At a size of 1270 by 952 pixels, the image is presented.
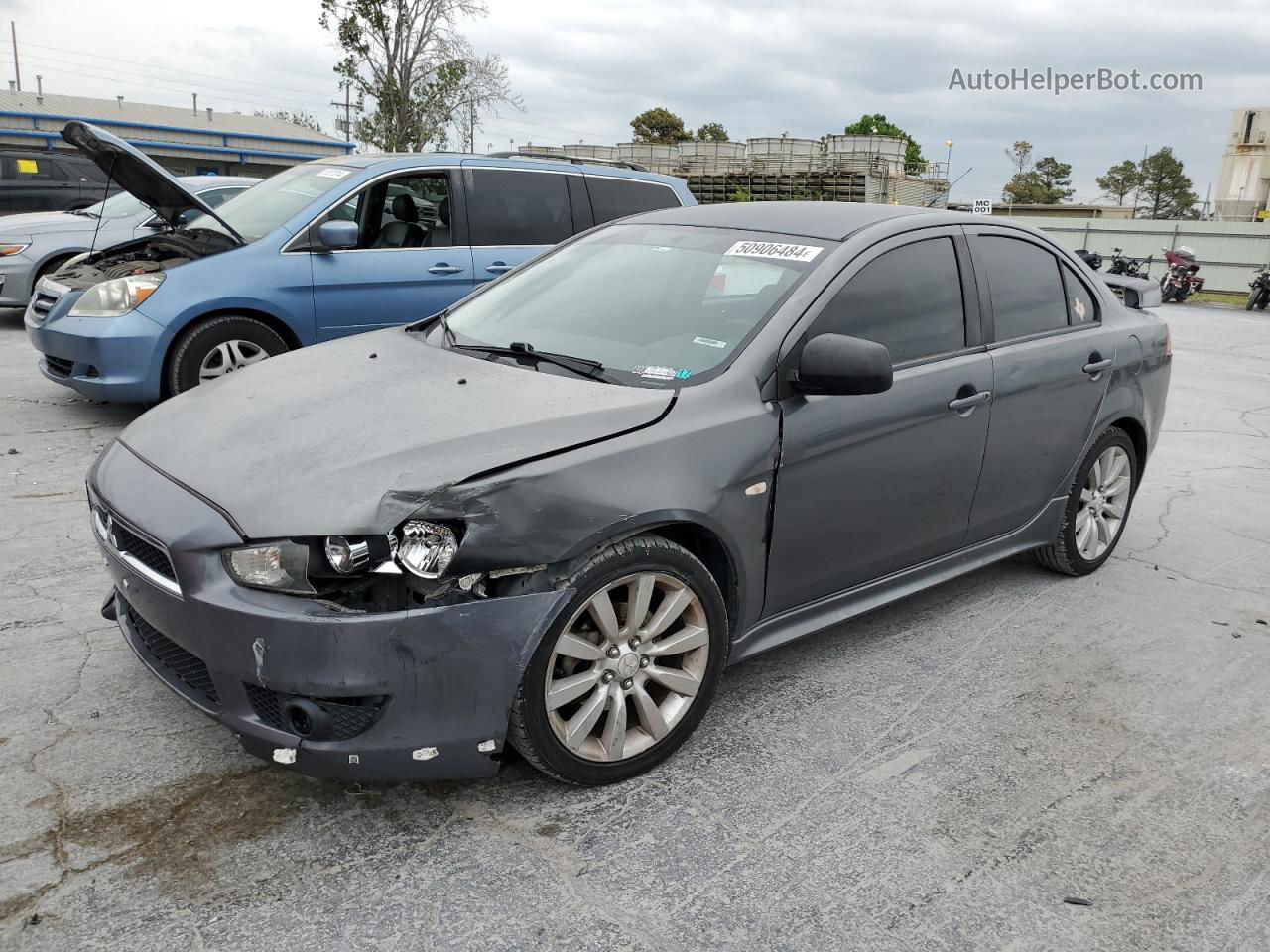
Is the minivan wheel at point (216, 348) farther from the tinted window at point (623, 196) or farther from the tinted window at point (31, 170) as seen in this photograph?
the tinted window at point (31, 170)

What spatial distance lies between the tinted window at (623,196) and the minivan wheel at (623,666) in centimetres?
550

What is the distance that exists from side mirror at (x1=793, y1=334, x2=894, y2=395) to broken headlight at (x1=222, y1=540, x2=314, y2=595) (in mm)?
1551

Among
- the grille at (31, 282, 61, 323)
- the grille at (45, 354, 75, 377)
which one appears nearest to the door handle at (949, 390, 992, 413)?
the grille at (45, 354, 75, 377)

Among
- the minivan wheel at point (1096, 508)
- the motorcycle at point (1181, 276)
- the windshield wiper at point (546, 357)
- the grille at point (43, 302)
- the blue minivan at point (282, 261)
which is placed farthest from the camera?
the motorcycle at point (1181, 276)

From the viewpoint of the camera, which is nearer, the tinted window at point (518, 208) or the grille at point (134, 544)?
A: the grille at point (134, 544)

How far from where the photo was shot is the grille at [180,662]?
2.68m

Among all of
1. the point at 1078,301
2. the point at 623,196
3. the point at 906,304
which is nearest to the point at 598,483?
the point at 906,304

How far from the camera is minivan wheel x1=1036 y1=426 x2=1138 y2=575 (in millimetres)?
4637

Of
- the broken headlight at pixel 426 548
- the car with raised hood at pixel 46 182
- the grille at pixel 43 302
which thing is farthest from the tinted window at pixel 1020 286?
the car with raised hood at pixel 46 182

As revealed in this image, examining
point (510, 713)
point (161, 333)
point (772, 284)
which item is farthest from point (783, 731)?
point (161, 333)

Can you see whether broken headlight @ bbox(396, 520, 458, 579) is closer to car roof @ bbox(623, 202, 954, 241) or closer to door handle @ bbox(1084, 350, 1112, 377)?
car roof @ bbox(623, 202, 954, 241)

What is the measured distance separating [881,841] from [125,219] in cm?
1071

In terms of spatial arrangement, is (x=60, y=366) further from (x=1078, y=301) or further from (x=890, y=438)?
(x=1078, y=301)

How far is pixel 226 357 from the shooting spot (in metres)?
6.62
